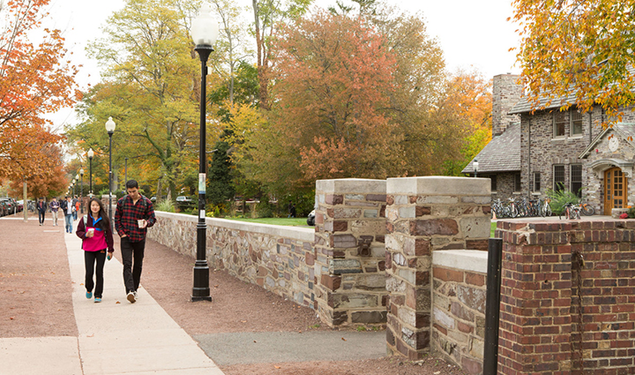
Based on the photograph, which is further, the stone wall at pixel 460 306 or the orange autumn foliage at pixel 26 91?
the orange autumn foliage at pixel 26 91

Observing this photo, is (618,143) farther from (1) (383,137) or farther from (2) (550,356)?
(2) (550,356)

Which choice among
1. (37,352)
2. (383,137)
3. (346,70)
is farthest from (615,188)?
(37,352)

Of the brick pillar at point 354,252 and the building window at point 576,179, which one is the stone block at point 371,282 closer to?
the brick pillar at point 354,252

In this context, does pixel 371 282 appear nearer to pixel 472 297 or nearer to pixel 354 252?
pixel 354 252

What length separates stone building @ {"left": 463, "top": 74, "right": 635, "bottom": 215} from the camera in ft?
92.4

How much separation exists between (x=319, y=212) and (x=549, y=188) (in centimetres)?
2845

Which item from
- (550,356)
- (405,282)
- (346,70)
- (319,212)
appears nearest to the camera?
(550,356)

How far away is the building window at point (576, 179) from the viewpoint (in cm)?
3138

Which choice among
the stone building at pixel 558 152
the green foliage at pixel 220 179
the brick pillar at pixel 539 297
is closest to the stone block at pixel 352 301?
the brick pillar at pixel 539 297

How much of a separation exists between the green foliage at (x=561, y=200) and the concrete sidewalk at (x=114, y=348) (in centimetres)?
2616

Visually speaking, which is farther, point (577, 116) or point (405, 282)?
point (577, 116)

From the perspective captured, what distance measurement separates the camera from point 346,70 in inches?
1078

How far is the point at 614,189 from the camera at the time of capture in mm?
28766

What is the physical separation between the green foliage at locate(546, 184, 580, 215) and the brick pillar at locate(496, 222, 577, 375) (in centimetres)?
2785
